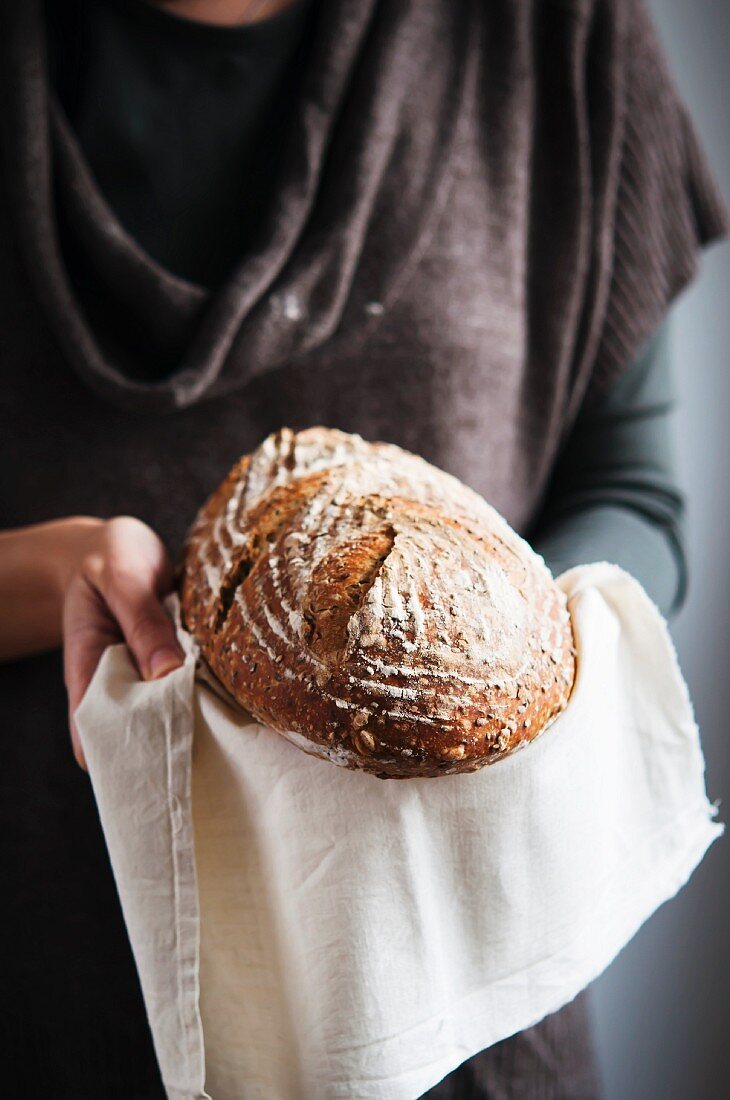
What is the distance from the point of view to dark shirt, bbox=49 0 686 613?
2.40 feet

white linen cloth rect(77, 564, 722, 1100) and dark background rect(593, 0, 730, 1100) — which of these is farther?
dark background rect(593, 0, 730, 1100)

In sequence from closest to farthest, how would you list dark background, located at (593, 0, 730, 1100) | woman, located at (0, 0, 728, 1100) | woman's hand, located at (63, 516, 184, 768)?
woman's hand, located at (63, 516, 184, 768) < woman, located at (0, 0, 728, 1100) < dark background, located at (593, 0, 730, 1100)

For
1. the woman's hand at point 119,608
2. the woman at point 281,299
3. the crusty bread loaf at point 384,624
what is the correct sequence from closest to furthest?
the crusty bread loaf at point 384,624
the woman's hand at point 119,608
the woman at point 281,299

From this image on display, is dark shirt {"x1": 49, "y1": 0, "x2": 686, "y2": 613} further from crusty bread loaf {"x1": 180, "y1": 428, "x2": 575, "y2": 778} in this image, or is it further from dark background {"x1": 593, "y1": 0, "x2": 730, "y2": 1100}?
dark background {"x1": 593, "y1": 0, "x2": 730, "y2": 1100}

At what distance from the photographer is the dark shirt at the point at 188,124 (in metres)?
0.73

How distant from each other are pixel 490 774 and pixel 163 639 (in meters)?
0.21

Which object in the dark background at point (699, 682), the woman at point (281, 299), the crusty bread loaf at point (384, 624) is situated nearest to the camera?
the crusty bread loaf at point (384, 624)

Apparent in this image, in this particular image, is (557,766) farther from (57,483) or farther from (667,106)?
(667,106)

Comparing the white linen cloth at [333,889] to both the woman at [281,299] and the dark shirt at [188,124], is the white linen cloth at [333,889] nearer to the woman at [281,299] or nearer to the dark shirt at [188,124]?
the woman at [281,299]

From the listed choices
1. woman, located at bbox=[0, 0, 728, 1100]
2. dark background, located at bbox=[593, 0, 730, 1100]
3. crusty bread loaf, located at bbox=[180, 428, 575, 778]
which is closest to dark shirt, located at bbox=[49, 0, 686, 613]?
woman, located at bbox=[0, 0, 728, 1100]

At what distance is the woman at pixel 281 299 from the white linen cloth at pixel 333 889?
12cm

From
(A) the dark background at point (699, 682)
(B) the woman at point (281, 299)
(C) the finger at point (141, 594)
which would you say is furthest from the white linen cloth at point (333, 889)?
(A) the dark background at point (699, 682)

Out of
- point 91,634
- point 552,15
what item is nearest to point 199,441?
point 91,634

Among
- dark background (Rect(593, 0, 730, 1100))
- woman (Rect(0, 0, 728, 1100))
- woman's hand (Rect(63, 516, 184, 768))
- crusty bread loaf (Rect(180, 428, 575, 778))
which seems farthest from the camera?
dark background (Rect(593, 0, 730, 1100))
